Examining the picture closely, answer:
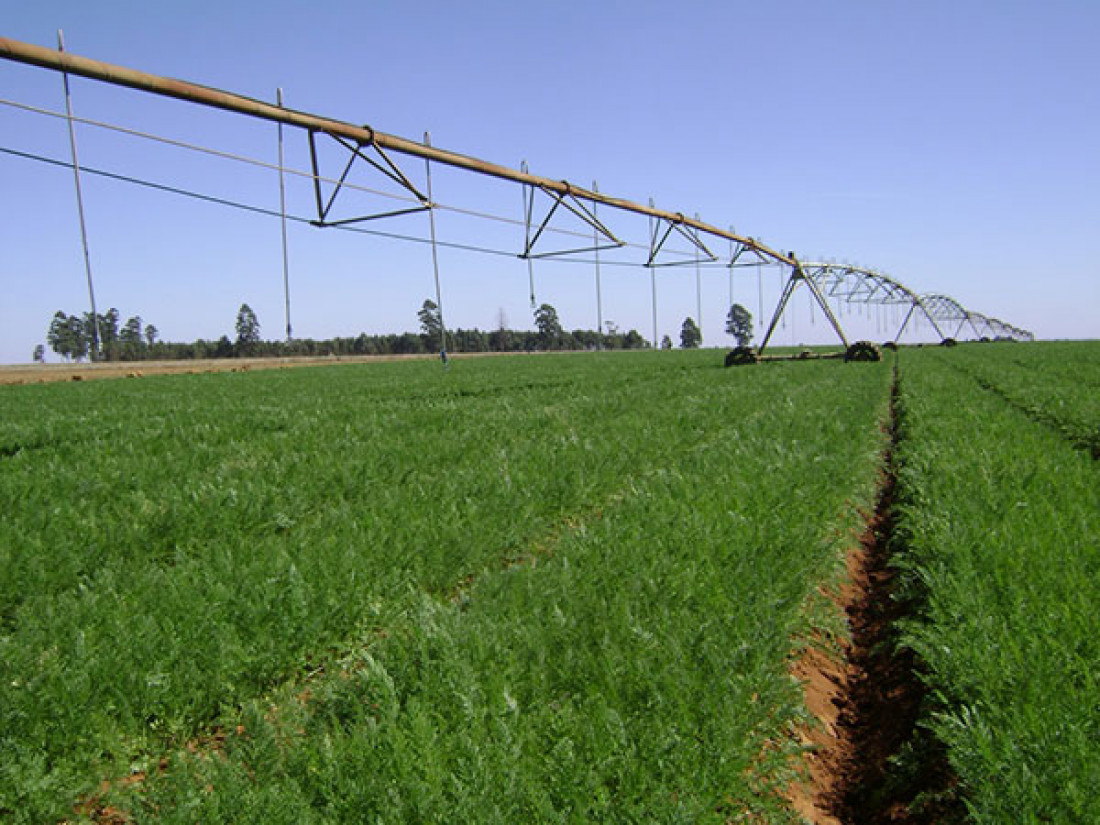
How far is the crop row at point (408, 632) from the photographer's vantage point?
2.09 meters

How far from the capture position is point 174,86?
7.53 m

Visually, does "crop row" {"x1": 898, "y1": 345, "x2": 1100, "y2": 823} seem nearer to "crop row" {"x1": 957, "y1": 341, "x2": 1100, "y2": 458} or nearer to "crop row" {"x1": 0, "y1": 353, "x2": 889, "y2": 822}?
"crop row" {"x1": 0, "y1": 353, "x2": 889, "y2": 822}

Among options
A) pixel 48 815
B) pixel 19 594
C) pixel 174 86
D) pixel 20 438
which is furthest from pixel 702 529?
pixel 20 438

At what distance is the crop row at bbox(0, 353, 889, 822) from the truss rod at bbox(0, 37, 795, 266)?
413cm

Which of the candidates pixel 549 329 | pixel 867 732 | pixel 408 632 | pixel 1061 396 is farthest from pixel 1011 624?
pixel 549 329

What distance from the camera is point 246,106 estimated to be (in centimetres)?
852

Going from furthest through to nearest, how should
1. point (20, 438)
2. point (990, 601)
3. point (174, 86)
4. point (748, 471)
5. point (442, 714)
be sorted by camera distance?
1. point (20, 438)
2. point (174, 86)
3. point (748, 471)
4. point (990, 601)
5. point (442, 714)

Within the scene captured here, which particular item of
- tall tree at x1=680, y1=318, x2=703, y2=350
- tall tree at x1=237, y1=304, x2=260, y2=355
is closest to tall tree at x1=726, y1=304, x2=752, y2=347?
tall tree at x1=680, y1=318, x2=703, y2=350

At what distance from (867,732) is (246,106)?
957 cm

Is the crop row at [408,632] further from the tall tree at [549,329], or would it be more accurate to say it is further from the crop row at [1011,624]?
the tall tree at [549,329]

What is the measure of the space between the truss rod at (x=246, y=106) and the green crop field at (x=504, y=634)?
13.6 ft

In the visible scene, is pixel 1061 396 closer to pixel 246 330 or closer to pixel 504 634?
pixel 504 634

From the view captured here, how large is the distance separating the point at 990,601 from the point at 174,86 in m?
9.22

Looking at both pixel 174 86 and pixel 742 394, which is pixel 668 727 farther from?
pixel 742 394
